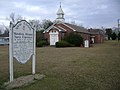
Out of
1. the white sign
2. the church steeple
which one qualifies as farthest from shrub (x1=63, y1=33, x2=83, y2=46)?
the white sign

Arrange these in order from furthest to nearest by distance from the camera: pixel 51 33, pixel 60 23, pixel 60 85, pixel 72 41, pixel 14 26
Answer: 1. pixel 60 23
2. pixel 51 33
3. pixel 72 41
4. pixel 14 26
5. pixel 60 85

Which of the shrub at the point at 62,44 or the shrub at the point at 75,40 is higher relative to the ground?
the shrub at the point at 75,40

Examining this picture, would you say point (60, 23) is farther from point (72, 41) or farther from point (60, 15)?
point (72, 41)

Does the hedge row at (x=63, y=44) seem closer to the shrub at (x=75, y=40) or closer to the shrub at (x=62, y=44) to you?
the shrub at (x=62, y=44)

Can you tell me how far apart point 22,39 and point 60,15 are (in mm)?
45052

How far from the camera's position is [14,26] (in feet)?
25.5

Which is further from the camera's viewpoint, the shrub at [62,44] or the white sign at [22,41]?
the shrub at [62,44]

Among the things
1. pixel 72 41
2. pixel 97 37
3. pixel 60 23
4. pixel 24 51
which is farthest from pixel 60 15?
pixel 24 51

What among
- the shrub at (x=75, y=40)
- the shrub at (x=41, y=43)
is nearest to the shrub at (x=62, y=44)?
the shrub at (x=75, y=40)

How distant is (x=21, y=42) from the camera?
8203mm

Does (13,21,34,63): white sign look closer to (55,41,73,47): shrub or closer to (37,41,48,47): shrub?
(55,41,73,47): shrub

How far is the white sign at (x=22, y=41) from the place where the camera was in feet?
25.9

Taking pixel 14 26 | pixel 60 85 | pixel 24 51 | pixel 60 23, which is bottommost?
pixel 60 85

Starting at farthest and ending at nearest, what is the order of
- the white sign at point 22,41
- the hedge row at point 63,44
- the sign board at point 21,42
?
the hedge row at point 63,44 → the white sign at point 22,41 → the sign board at point 21,42
